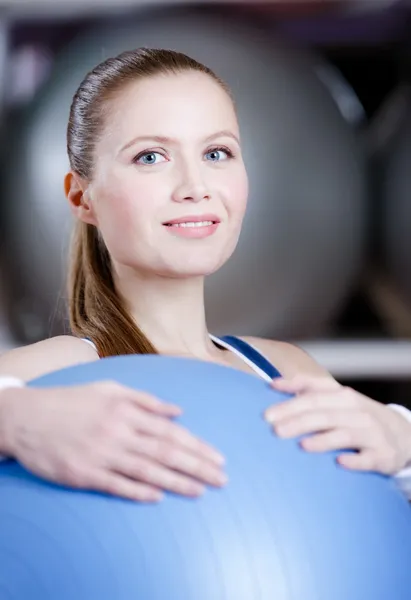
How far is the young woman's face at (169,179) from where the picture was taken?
1226mm

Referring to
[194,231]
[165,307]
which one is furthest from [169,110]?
[165,307]

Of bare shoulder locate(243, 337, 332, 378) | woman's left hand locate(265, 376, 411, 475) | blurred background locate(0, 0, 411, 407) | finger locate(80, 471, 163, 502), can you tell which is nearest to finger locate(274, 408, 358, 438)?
woman's left hand locate(265, 376, 411, 475)

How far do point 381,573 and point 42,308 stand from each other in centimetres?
103

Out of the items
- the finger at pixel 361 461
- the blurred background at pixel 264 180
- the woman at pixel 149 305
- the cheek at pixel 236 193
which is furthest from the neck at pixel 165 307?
the finger at pixel 361 461

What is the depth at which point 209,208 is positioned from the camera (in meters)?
1.24

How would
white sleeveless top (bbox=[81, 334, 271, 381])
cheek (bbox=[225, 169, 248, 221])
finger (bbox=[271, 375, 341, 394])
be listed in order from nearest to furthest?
finger (bbox=[271, 375, 341, 394]) < cheek (bbox=[225, 169, 248, 221]) < white sleeveless top (bbox=[81, 334, 271, 381])

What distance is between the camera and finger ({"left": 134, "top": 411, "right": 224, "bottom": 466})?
2.96 ft

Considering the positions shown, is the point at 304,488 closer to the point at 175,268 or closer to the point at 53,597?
the point at 53,597

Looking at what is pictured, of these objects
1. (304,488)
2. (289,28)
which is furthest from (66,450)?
(289,28)

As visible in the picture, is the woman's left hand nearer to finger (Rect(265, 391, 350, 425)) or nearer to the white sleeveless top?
finger (Rect(265, 391, 350, 425))

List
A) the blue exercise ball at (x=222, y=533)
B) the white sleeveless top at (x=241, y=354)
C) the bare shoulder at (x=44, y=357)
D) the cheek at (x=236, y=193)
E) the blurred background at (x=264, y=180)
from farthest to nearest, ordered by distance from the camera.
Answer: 1. the blurred background at (x=264, y=180)
2. the white sleeveless top at (x=241, y=354)
3. the cheek at (x=236, y=193)
4. the bare shoulder at (x=44, y=357)
5. the blue exercise ball at (x=222, y=533)

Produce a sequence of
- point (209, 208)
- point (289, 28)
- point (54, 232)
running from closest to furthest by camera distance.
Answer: point (209, 208), point (54, 232), point (289, 28)

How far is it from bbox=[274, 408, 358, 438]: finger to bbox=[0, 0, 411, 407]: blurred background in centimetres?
67

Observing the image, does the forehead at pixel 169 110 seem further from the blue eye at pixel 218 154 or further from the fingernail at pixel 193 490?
the fingernail at pixel 193 490
